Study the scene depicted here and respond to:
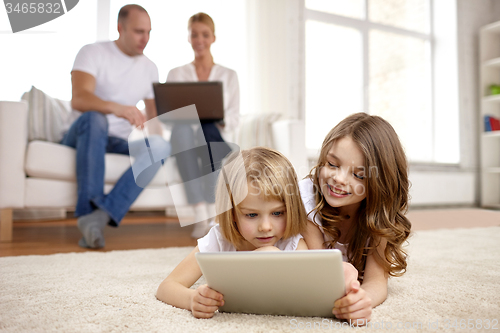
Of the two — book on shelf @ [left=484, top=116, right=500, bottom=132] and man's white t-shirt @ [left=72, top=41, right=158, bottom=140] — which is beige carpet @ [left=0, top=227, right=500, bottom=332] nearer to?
man's white t-shirt @ [left=72, top=41, right=158, bottom=140]

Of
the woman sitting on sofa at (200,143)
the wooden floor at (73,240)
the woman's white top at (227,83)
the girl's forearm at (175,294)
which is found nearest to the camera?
the girl's forearm at (175,294)

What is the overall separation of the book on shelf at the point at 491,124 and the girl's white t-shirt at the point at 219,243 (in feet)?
12.9

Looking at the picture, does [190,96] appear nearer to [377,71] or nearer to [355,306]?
[355,306]

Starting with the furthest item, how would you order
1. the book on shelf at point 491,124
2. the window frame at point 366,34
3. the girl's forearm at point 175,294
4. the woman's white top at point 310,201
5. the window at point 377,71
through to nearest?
the book on shelf at point 491,124
the window at point 377,71
the window frame at point 366,34
the woman's white top at point 310,201
the girl's forearm at point 175,294

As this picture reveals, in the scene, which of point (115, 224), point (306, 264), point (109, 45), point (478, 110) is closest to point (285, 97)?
point (109, 45)

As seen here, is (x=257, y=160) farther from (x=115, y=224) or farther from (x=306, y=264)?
(x=115, y=224)

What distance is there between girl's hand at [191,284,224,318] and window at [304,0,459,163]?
111 inches

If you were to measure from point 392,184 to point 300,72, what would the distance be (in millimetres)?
2628

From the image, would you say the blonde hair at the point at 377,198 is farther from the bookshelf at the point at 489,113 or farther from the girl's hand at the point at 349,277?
the bookshelf at the point at 489,113

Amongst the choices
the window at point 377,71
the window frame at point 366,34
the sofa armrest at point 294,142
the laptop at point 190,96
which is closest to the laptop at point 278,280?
the laptop at point 190,96

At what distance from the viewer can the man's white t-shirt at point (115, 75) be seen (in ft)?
5.24

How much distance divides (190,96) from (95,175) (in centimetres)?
48

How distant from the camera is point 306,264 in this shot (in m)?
0.49

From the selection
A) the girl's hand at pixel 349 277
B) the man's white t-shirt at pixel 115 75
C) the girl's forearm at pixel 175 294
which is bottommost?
the girl's forearm at pixel 175 294
